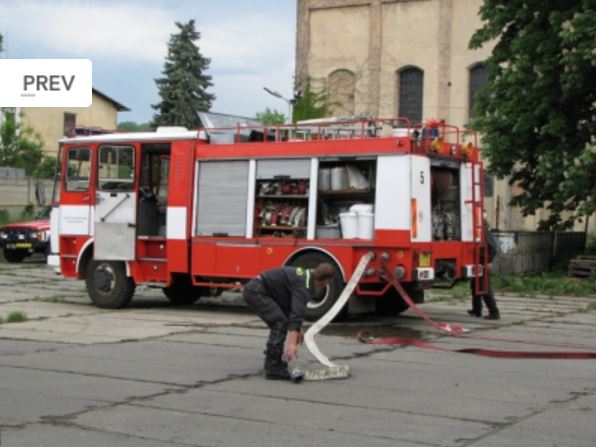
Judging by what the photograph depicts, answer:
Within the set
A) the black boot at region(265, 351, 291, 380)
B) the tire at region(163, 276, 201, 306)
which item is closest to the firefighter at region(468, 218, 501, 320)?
the tire at region(163, 276, 201, 306)

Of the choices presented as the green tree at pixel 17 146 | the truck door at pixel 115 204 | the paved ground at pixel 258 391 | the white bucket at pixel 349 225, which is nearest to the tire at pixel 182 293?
the truck door at pixel 115 204

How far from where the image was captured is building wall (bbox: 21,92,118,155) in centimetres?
6962

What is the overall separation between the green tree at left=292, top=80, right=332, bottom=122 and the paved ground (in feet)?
102

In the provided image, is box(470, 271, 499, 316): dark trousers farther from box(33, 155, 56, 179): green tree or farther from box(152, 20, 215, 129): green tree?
box(152, 20, 215, 129): green tree

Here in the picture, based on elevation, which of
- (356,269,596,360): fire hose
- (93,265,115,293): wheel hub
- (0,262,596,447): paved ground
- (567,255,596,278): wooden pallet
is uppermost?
(567,255,596,278): wooden pallet

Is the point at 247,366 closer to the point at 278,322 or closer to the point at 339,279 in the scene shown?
the point at 278,322

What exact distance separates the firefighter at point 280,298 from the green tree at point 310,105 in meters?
36.2

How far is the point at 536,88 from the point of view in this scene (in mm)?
26891

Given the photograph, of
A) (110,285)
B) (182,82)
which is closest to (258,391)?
(110,285)

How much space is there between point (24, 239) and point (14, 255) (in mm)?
768

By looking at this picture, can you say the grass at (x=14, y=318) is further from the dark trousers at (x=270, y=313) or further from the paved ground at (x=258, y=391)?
the dark trousers at (x=270, y=313)

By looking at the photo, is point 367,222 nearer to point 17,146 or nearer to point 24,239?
point 24,239

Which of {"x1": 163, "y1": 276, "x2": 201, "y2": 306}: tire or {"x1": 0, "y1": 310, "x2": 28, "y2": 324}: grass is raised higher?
{"x1": 163, "y1": 276, "x2": 201, "y2": 306}: tire

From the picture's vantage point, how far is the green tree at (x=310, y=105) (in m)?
46.8
